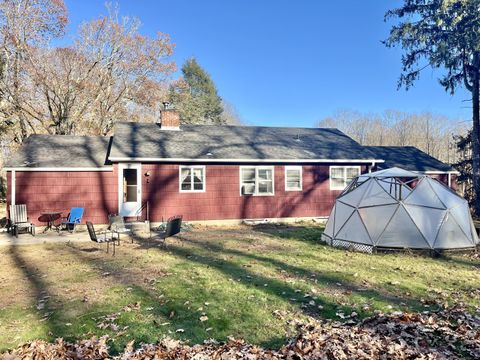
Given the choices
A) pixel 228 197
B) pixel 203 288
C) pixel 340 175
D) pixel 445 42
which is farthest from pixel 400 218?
pixel 445 42

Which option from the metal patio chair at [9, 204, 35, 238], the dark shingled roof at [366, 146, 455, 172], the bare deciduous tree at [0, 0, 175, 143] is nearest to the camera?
the metal patio chair at [9, 204, 35, 238]

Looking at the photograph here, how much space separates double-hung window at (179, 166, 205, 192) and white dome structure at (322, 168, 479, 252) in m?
6.03

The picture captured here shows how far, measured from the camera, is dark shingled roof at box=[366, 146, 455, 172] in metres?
19.8

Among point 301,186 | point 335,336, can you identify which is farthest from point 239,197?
point 335,336

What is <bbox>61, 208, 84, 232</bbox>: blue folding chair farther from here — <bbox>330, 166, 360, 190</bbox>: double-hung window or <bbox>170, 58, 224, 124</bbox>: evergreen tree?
<bbox>170, 58, 224, 124</bbox>: evergreen tree

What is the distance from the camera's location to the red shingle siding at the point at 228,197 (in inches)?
569

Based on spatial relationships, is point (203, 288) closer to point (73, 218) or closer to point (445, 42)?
point (73, 218)

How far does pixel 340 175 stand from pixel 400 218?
6.93 meters

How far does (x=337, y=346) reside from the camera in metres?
3.77

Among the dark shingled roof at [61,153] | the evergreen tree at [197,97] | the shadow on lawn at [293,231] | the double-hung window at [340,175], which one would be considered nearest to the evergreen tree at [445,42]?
the double-hung window at [340,175]

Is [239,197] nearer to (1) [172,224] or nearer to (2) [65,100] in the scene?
(1) [172,224]

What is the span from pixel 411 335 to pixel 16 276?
7.44 metres

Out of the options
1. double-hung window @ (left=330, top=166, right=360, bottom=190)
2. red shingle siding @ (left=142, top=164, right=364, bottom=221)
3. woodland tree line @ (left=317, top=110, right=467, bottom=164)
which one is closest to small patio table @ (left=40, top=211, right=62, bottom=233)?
red shingle siding @ (left=142, top=164, right=364, bottom=221)

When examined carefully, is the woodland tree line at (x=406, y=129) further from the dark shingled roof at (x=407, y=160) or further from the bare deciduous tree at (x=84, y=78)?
the bare deciduous tree at (x=84, y=78)
